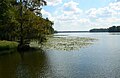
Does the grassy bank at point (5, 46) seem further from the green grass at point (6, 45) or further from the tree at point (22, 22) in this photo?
the tree at point (22, 22)

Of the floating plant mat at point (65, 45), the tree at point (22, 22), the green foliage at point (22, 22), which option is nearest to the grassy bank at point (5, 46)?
A: the tree at point (22, 22)

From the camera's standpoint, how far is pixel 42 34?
57.2 meters

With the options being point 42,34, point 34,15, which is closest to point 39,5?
point 34,15

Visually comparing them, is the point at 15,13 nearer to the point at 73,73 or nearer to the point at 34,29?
the point at 34,29

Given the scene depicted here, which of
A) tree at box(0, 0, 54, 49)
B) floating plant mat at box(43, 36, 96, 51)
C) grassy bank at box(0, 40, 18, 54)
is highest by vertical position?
tree at box(0, 0, 54, 49)

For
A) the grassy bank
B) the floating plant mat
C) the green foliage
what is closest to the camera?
the grassy bank

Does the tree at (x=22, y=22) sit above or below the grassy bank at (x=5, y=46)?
above

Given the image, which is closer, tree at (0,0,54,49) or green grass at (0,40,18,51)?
green grass at (0,40,18,51)

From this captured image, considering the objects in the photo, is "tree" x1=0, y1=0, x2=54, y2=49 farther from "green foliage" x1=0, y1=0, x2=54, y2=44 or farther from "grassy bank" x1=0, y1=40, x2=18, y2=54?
"grassy bank" x1=0, y1=40, x2=18, y2=54

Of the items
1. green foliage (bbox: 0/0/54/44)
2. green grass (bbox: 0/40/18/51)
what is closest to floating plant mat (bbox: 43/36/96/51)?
green foliage (bbox: 0/0/54/44)

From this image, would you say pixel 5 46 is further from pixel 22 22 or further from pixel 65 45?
pixel 65 45

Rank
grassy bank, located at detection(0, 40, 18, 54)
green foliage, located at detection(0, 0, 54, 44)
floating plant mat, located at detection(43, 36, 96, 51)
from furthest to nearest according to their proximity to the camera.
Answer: floating plant mat, located at detection(43, 36, 96, 51), green foliage, located at detection(0, 0, 54, 44), grassy bank, located at detection(0, 40, 18, 54)

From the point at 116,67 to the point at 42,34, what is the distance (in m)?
28.3

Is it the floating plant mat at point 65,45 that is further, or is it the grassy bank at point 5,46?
the floating plant mat at point 65,45
